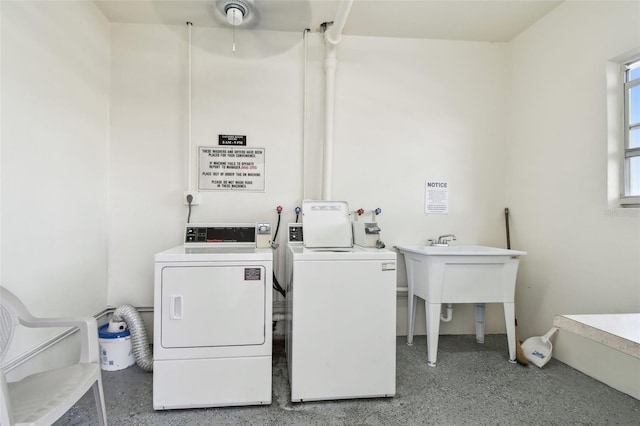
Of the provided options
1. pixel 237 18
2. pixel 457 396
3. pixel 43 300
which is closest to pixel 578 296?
pixel 457 396

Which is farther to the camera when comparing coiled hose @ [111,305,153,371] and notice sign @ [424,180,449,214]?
notice sign @ [424,180,449,214]

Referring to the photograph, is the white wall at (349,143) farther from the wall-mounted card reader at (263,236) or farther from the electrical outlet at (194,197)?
the wall-mounted card reader at (263,236)

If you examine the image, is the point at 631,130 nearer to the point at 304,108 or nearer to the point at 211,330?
the point at 304,108

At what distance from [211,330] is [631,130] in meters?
2.92

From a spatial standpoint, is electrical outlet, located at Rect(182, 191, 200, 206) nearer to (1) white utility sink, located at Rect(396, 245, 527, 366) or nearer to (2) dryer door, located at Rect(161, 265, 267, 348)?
(2) dryer door, located at Rect(161, 265, 267, 348)

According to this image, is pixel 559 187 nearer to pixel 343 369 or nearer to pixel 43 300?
pixel 343 369

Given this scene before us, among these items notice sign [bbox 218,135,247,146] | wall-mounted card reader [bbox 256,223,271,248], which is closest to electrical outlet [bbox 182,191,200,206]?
notice sign [bbox 218,135,247,146]

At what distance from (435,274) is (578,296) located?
1.02m

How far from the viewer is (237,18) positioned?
2.16 metres

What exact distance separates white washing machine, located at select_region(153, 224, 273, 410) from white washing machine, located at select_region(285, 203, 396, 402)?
0.19 metres

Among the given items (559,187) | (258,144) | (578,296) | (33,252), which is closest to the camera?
(33,252)

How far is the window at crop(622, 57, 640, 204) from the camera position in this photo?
1923mm

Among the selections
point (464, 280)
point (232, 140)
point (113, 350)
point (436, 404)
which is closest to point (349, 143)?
point (232, 140)

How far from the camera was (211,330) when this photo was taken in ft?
5.39
